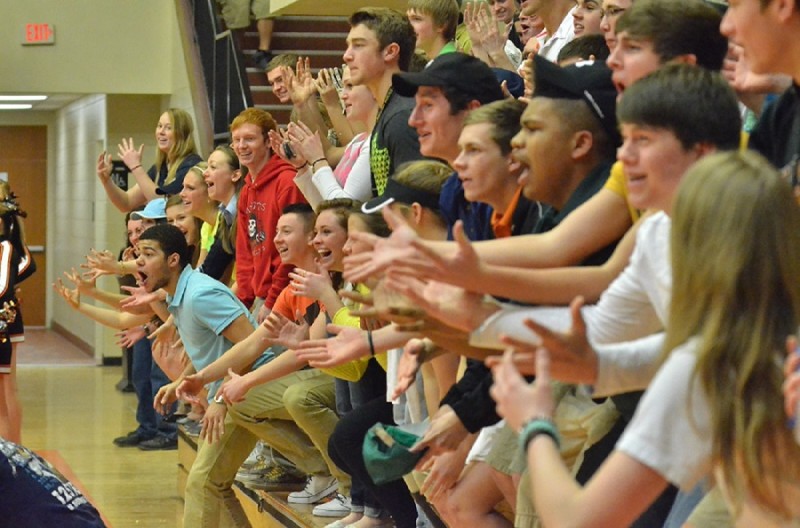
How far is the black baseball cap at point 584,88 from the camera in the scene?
3.07m

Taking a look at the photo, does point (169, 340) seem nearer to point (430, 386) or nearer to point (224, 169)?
point (224, 169)

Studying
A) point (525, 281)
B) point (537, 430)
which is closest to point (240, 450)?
point (525, 281)

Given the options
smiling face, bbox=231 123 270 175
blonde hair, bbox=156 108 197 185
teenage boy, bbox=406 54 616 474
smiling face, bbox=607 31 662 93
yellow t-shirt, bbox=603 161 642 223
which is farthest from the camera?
blonde hair, bbox=156 108 197 185

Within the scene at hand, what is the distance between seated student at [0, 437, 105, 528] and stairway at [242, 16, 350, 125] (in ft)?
22.7

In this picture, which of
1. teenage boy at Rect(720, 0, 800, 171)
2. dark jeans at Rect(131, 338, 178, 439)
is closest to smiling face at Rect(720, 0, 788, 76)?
teenage boy at Rect(720, 0, 800, 171)

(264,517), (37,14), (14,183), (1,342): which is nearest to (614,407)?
(264,517)

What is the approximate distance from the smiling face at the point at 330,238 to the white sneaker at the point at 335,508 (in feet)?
3.65

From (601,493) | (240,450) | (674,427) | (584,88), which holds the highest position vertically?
(584,88)

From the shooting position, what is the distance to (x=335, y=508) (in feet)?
18.1

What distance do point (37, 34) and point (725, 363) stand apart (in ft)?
38.2

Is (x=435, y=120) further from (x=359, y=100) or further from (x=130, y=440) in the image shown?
(x=130, y=440)

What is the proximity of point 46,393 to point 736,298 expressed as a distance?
10.9m

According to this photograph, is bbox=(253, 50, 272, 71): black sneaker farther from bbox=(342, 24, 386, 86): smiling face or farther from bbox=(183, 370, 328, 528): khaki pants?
bbox=(342, 24, 386, 86): smiling face

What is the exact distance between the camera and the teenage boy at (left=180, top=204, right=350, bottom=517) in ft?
17.9
